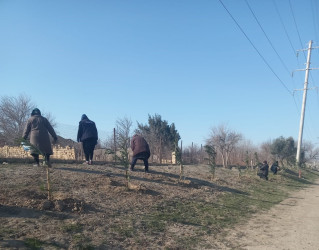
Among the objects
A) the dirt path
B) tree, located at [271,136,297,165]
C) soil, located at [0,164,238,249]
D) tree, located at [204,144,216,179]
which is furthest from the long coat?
tree, located at [271,136,297,165]

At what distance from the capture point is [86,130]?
28.2 ft

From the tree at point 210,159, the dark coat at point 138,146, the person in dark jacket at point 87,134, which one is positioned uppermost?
the person in dark jacket at point 87,134

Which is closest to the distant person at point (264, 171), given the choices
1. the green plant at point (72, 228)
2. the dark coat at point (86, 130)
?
the dark coat at point (86, 130)

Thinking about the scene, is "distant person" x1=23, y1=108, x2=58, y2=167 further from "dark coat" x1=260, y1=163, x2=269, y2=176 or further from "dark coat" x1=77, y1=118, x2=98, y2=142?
"dark coat" x1=260, y1=163, x2=269, y2=176

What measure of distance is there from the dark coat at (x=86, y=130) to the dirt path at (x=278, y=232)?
5079 millimetres

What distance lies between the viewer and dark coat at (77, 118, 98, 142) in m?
8.57

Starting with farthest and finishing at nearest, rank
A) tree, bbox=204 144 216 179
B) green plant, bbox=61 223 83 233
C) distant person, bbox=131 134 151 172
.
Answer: tree, bbox=204 144 216 179 → distant person, bbox=131 134 151 172 → green plant, bbox=61 223 83 233

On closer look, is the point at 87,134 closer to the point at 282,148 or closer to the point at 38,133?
the point at 38,133

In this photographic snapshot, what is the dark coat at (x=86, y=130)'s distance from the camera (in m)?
8.57

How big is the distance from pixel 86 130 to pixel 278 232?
5.99 meters

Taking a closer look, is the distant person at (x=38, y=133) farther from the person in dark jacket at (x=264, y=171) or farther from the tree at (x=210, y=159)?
the person in dark jacket at (x=264, y=171)

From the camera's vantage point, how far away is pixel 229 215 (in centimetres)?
683

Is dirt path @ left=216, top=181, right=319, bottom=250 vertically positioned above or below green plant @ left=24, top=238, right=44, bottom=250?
below

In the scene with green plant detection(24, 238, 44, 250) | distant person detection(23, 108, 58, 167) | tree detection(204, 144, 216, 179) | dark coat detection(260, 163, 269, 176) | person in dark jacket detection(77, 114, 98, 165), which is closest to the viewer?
green plant detection(24, 238, 44, 250)
